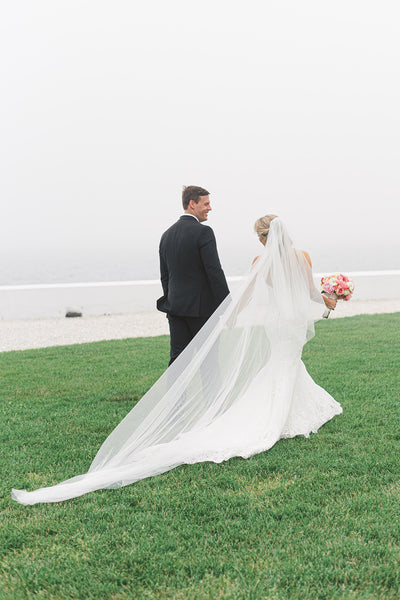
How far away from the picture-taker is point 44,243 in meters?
87.8

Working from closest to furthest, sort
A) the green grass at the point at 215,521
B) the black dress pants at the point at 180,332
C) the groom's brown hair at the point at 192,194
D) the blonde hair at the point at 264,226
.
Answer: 1. the green grass at the point at 215,521
2. the blonde hair at the point at 264,226
3. the groom's brown hair at the point at 192,194
4. the black dress pants at the point at 180,332

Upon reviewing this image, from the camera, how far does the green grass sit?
8.29 ft

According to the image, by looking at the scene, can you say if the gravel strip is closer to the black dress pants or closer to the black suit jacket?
the black dress pants

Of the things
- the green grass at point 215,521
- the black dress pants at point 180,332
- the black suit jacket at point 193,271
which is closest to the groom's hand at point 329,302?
the black suit jacket at point 193,271

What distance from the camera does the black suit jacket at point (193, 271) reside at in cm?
477

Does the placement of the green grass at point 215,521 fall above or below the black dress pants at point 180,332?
below

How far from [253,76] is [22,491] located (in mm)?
60626

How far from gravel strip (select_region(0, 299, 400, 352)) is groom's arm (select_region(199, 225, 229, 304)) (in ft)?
18.2

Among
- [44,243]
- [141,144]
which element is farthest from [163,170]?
[44,243]

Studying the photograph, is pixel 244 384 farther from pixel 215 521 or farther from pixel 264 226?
pixel 215 521

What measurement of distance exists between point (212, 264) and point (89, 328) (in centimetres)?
714

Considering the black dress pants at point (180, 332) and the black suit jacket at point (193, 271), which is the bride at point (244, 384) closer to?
the black suit jacket at point (193, 271)

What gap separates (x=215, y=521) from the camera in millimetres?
3092

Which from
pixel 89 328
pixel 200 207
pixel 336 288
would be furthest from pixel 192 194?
pixel 89 328
